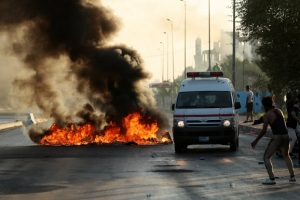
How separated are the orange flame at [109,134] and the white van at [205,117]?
4363 millimetres

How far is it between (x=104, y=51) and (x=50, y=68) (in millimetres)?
2311

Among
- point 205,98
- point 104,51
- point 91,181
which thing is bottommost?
point 91,181

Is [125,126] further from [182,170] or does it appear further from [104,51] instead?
[182,170]

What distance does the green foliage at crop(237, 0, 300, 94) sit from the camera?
33.7 meters

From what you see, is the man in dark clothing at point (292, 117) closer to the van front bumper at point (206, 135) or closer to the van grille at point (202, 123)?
the van front bumper at point (206, 135)

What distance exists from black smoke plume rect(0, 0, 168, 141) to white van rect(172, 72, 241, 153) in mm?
5672

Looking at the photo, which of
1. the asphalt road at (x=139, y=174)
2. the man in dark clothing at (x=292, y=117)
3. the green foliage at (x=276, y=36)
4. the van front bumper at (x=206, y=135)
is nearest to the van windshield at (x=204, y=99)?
the van front bumper at (x=206, y=135)

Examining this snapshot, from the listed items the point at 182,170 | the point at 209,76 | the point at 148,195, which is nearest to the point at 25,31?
the point at 209,76

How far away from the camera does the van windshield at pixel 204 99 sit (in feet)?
76.8

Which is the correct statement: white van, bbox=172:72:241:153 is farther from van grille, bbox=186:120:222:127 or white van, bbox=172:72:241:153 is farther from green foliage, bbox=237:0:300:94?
green foliage, bbox=237:0:300:94

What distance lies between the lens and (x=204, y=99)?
23.6 meters

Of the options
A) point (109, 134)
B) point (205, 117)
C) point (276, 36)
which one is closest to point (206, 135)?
point (205, 117)

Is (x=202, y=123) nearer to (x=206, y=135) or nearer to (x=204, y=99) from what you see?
(x=206, y=135)

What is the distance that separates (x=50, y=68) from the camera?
1235 inches
